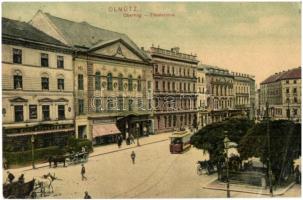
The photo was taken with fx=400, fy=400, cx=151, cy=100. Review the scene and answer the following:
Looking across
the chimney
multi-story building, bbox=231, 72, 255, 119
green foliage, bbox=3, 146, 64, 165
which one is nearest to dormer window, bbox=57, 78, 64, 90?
green foliage, bbox=3, 146, 64, 165

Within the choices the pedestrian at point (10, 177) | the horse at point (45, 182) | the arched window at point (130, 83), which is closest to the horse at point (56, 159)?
the horse at point (45, 182)

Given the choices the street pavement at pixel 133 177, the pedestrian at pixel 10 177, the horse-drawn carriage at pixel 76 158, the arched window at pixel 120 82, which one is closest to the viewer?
the pedestrian at pixel 10 177

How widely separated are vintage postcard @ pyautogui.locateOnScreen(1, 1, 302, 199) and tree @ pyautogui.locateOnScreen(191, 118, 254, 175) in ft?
0.11

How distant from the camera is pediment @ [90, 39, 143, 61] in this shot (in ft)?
40.9

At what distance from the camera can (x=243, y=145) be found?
1158 cm

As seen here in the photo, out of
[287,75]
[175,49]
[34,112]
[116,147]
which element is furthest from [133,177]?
[287,75]

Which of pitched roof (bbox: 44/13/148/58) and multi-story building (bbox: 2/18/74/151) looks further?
pitched roof (bbox: 44/13/148/58)

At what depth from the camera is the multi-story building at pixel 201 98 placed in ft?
44.2

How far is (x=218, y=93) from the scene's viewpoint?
13.7 meters

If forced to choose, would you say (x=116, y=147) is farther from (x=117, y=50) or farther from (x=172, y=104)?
(x=117, y=50)

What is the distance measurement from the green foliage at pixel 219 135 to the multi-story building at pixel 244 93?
1007 millimetres

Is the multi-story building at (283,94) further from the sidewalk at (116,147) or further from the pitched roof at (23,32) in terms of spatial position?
the pitched roof at (23,32)

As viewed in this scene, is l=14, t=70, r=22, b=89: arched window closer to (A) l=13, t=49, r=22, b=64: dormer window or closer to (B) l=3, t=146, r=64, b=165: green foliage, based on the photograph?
(A) l=13, t=49, r=22, b=64: dormer window

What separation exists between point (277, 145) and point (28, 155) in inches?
277
